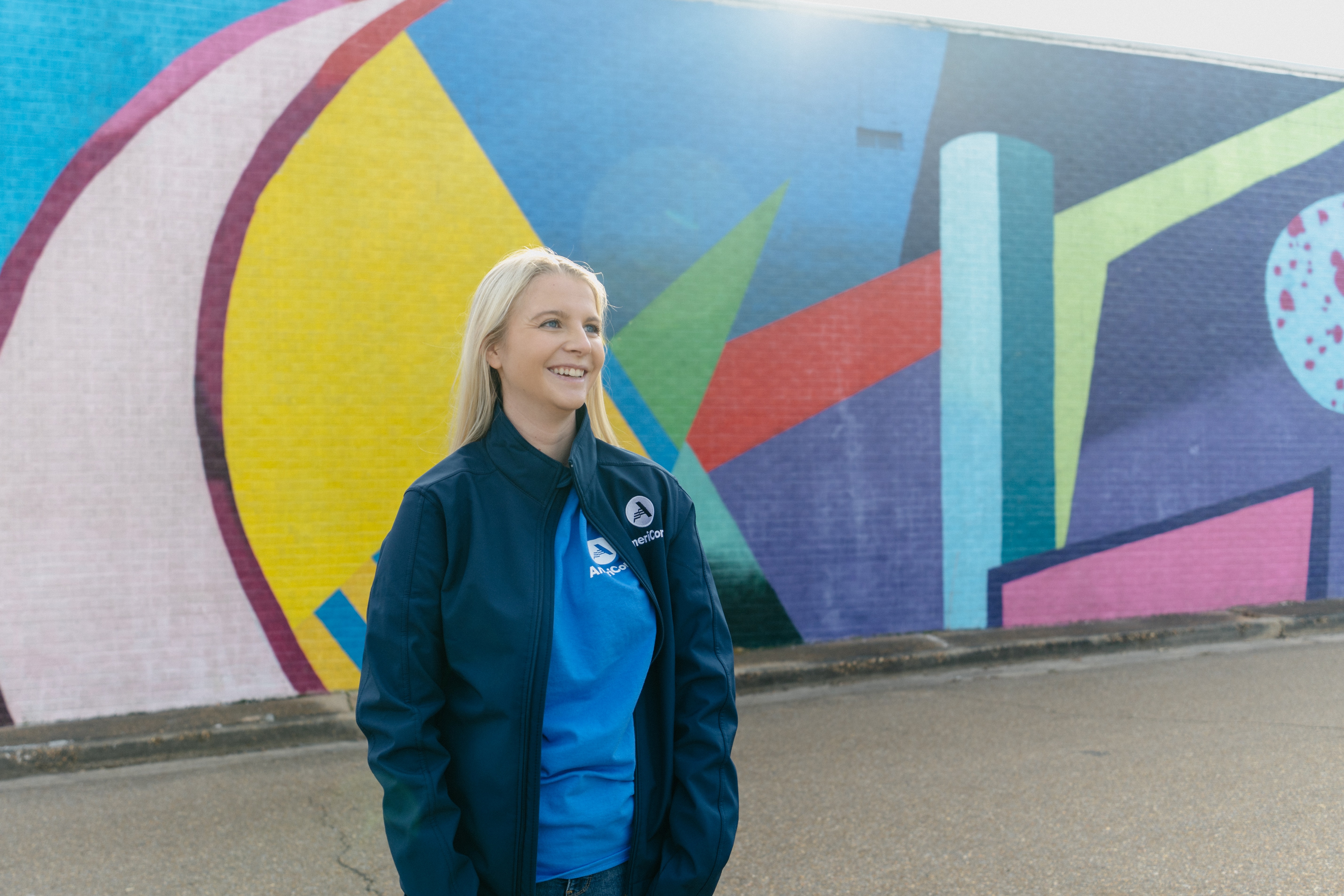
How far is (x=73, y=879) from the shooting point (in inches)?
158

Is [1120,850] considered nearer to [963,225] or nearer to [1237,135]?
[963,225]

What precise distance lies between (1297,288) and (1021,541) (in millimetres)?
3783

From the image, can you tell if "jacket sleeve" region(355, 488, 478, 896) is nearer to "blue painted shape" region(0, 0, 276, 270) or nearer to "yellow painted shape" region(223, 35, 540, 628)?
"yellow painted shape" region(223, 35, 540, 628)

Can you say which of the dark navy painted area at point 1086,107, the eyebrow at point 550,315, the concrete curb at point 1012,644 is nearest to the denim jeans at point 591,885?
the eyebrow at point 550,315

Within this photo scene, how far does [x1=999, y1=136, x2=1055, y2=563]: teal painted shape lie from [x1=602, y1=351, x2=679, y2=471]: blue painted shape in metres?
2.99

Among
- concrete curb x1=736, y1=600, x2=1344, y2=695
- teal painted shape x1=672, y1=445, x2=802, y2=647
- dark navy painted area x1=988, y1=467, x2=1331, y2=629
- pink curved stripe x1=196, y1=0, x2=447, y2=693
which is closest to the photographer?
pink curved stripe x1=196, y1=0, x2=447, y2=693

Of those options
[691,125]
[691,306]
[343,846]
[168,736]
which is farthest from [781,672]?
[691,125]

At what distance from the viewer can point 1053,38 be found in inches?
327

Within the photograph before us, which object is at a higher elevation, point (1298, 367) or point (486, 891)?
point (1298, 367)

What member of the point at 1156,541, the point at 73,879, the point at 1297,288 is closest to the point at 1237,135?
the point at 1297,288

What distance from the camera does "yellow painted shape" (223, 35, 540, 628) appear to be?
6637 millimetres

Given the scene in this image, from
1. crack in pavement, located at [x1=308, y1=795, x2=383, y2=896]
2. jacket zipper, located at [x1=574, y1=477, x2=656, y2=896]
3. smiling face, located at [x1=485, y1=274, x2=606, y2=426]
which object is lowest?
crack in pavement, located at [x1=308, y1=795, x2=383, y2=896]

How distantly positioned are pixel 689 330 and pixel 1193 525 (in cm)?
508

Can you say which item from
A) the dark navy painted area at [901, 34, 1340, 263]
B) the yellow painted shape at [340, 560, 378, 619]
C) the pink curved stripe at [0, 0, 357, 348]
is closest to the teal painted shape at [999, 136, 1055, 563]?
the dark navy painted area at [901, 34, 1340, 263]
